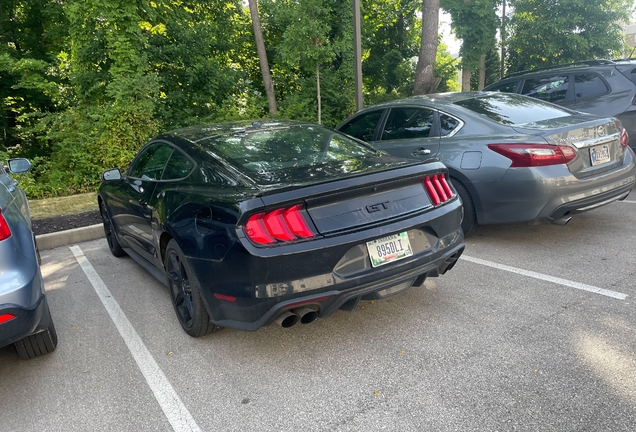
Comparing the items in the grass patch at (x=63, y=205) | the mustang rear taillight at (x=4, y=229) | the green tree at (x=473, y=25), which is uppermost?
the green tree at (x=473, y=25)

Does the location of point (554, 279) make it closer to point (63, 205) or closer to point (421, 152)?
point (421, 152)

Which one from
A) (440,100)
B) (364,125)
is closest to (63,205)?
(364,125)

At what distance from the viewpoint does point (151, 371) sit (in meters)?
3.23

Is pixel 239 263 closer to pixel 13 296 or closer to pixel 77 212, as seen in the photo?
pixel 13 296

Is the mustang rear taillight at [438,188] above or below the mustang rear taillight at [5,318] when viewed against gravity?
above

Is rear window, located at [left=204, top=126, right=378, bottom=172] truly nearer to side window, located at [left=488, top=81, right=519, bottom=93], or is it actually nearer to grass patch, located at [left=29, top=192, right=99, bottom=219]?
side window, located at [left=488, top=81, right=519, bottom=93]

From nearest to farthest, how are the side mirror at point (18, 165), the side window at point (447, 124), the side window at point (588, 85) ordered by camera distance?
the side mirror at point (18, 165) < the side window at point (447, 124) < the side window at point (588, 85)

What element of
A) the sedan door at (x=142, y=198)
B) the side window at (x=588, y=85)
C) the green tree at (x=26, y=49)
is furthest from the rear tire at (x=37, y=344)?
the green tree at (x=26, y=49)

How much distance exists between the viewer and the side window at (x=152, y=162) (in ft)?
13.9

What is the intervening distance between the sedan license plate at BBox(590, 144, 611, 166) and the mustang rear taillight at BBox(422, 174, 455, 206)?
198 cm

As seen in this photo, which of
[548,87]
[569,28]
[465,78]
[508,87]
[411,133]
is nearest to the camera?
[411,133]

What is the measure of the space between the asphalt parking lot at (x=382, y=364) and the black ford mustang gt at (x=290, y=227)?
0.37 meters

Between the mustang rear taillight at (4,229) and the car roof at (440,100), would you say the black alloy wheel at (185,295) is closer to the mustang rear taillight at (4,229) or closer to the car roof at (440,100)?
the mustang rear taillight at (4,229)

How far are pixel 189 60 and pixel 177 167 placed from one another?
33.9 feet
